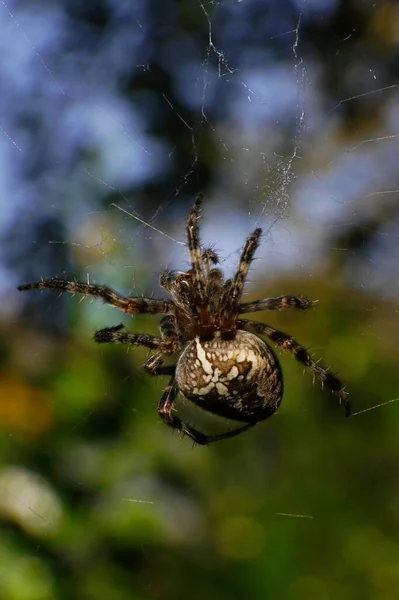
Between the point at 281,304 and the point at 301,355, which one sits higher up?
the point at 281,304

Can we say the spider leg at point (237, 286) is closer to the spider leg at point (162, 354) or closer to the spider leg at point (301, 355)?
the spider leg at point (301, 355)

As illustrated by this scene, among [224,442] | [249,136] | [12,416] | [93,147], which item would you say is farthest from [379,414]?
[93,147]

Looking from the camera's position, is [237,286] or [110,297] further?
[110,297]

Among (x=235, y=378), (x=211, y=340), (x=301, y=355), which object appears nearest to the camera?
(x=235, y=378)

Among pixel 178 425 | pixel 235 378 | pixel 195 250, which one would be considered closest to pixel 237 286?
pixel 195 250

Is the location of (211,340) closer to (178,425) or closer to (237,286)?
(237,286)

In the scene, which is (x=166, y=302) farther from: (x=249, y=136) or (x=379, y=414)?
(x=249, y=136)
